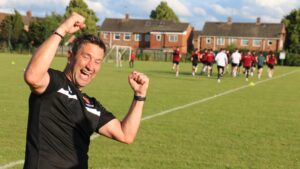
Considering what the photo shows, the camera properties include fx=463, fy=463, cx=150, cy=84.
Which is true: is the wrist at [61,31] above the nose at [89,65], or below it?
above

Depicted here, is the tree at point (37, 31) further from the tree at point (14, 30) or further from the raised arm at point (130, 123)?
the raised arm at point (130, 123)

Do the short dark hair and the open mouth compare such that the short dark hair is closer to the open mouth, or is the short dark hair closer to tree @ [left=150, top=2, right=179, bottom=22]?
the open mouth

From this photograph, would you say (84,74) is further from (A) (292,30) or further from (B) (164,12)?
(B) (164,12)

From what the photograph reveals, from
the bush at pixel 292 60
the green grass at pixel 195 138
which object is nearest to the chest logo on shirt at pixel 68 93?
the green grass at pixel 195 138

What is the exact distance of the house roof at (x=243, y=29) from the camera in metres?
88.2

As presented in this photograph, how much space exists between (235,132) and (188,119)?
5.74 ft

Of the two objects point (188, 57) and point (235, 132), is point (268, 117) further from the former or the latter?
point (188, 57)

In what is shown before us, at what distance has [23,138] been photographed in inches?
314

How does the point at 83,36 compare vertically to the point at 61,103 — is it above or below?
above

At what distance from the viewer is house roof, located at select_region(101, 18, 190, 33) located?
87625 mm

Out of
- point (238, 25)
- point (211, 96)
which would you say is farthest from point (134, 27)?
point (211, 96)

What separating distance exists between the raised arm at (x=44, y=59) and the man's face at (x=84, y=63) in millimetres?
278

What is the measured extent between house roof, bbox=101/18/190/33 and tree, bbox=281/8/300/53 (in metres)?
21.0

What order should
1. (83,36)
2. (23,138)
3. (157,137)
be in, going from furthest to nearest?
(157,137) < (23,138) < (83,36)
